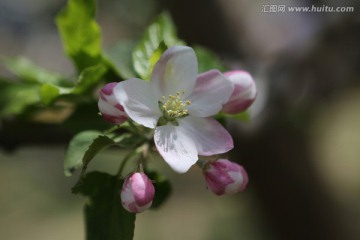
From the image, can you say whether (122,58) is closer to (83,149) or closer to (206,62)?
(206,62)

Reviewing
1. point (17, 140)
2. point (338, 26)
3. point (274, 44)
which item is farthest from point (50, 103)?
point (274, 44)

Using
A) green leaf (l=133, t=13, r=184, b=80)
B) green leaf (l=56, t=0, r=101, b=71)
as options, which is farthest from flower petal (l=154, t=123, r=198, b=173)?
green leaf (l=56, t=0, r=101, b=71)

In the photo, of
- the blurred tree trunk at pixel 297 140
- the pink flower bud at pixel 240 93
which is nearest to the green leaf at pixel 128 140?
the pink flower bud at pixel 240 93

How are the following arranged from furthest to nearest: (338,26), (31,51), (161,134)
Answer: (31,51)
(338,26)
(161,134)

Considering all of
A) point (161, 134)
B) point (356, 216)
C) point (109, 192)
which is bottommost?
point (356, 216)

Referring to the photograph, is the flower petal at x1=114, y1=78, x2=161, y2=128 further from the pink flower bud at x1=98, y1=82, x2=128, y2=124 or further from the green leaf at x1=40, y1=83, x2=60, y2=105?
the green leaf at x1=40, y1=83, x2=60, y2=105

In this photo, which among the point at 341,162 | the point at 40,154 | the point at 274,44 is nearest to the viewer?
the point at 274,44

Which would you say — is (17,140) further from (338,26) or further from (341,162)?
(341,162)
